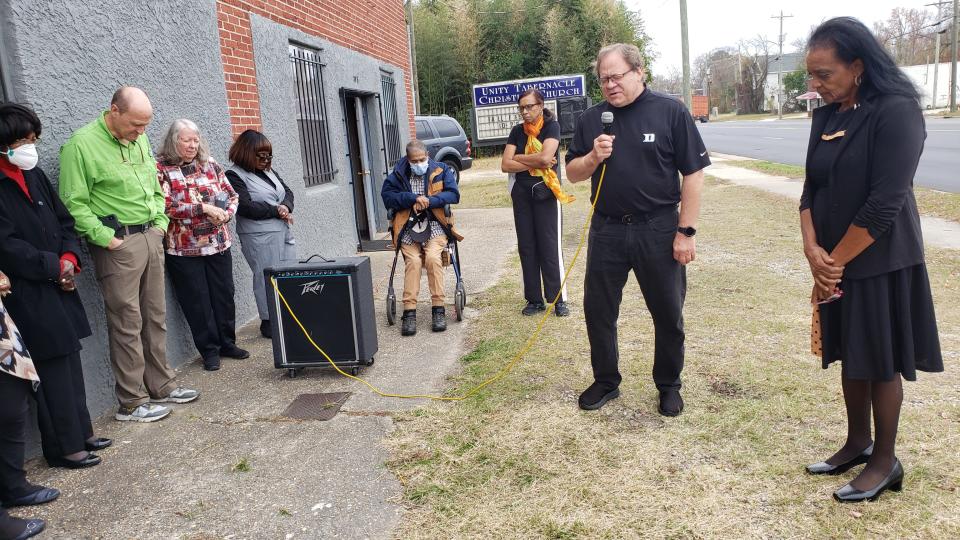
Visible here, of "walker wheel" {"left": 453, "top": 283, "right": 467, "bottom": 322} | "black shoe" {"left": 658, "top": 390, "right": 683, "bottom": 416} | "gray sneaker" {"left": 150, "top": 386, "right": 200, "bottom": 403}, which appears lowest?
"black shoe" {"left": 658, "top": 390, "right": 683, "bottom": 416}

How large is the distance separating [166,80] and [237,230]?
127 cm

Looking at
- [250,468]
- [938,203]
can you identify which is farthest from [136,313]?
[938,203]

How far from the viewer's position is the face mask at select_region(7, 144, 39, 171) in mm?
3441

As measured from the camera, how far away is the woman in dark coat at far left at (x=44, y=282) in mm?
3447

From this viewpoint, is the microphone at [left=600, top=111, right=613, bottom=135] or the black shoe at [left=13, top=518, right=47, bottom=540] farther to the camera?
the microphone at [left=600, top=111, right=613, bottom=135]

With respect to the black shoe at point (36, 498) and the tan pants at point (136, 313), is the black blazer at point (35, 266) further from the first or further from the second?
the black shoe at point (36, 498)

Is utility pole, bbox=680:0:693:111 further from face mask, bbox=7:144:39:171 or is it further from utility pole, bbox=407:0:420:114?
face mask, bbox=7:144:39:171

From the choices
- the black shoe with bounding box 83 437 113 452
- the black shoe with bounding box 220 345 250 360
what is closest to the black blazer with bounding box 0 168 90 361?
the black shoe with bounding box 83 437 113 452

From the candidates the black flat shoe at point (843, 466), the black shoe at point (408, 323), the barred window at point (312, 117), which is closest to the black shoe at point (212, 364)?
the black shoe at point (408, 323)

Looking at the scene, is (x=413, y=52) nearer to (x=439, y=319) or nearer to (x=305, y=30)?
(x=305, y=30)

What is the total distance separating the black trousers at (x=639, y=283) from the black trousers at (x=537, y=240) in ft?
6.31

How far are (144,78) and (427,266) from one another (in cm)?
258

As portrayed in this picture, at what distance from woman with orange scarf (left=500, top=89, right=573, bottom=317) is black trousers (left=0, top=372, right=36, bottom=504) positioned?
3.80 metres

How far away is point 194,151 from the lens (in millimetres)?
4945
